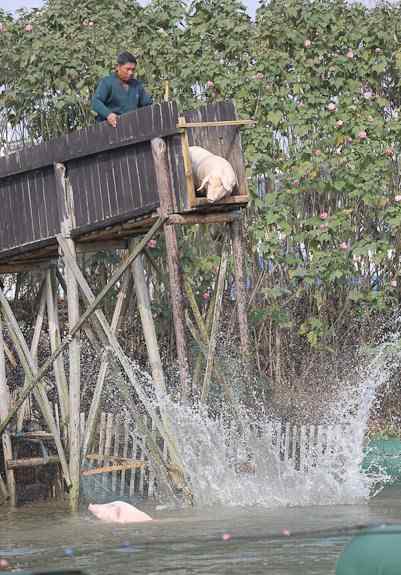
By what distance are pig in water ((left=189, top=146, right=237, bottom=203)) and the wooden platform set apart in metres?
0.16

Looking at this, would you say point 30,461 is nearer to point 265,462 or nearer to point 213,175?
point 265,462

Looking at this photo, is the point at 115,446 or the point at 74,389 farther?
the point at 115,446

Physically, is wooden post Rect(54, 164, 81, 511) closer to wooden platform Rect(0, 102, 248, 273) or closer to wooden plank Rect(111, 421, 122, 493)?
wooden platform Rect(0, 102, 248, 273)

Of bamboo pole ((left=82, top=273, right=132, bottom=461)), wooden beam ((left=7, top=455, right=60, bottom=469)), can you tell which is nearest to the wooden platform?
bamboo pole ((left=82, top=273, right=132, bottom=461))

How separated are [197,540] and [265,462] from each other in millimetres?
3139

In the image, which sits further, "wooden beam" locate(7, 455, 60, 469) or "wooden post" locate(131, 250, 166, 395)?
"wooden beam" locate(7, 455, 60, 469)

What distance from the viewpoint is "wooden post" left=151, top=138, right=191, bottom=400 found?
12695 mm

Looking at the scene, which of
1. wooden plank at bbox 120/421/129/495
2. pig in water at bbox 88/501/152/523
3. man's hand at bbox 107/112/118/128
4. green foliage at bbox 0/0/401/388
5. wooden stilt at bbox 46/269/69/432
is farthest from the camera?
green foliage at bbox 0/0/401/388

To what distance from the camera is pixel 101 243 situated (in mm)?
14531

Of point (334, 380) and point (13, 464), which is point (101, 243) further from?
point (334, 380)

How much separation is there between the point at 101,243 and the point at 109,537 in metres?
4.12

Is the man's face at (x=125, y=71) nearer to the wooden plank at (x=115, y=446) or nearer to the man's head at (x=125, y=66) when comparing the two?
the man's head at (x=125, y=66)

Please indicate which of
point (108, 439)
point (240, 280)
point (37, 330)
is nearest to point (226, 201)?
point (240, 280)

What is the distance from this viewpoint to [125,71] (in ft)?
45.0
